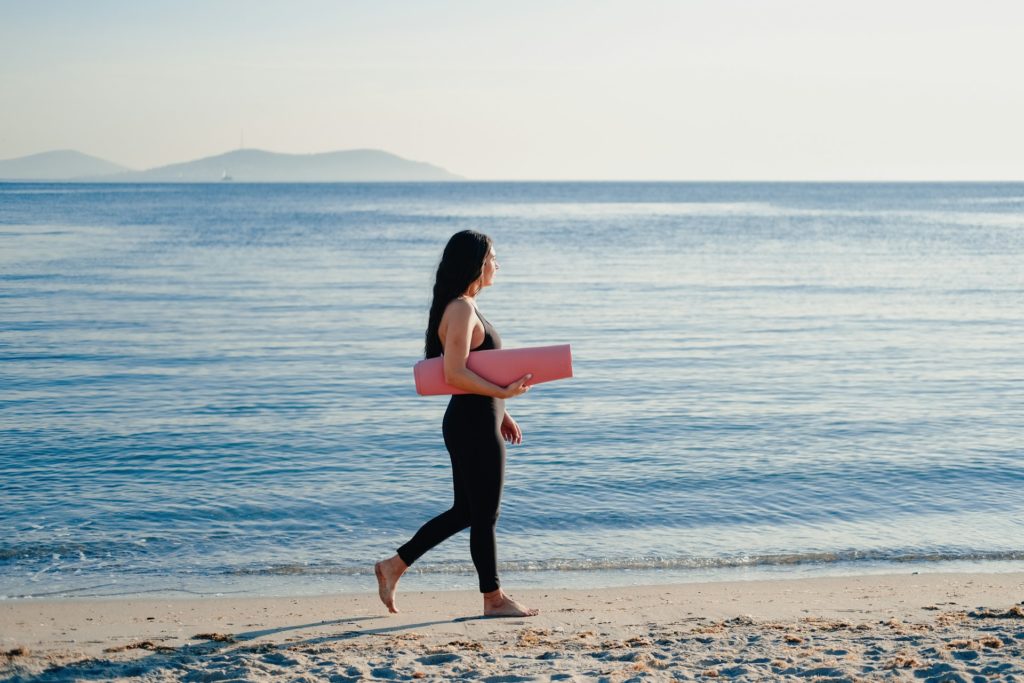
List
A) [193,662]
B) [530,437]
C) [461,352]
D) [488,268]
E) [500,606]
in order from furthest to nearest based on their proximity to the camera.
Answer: [530,437]
[500,606]
[488,268]
[461,352]
[193,662]

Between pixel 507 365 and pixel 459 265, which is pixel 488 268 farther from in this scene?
pixel 507 365

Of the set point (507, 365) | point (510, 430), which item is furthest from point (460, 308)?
point (510, 430)

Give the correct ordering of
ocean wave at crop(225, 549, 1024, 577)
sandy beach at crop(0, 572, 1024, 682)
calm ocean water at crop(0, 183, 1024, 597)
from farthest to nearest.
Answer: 1. calm ocean water at crop(0, 183, 1024, 597)
2. ocean wave at crop(225, 549, 1024, 577)
3. sandy beach at crop(0, 572, 1024, 682)

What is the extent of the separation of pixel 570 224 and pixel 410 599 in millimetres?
59414

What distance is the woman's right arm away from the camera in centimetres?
530

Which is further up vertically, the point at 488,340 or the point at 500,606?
the point at 488,340

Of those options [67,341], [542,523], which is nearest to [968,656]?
[542,523]

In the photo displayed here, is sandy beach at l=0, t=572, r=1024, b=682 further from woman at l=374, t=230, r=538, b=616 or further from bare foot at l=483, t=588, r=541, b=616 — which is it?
woman at l=374, t=230, r=538, b=616

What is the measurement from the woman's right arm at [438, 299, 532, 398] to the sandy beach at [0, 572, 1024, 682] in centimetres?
123

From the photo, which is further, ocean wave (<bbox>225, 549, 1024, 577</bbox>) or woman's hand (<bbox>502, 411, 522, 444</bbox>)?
ocean wave (<bbox>225, 549, 1024, 577</bbox>)

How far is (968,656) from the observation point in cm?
488

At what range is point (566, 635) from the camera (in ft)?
18.1

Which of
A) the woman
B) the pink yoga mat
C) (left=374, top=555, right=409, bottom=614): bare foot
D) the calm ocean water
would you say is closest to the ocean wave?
the calm ocean water

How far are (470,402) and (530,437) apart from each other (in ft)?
17.9
